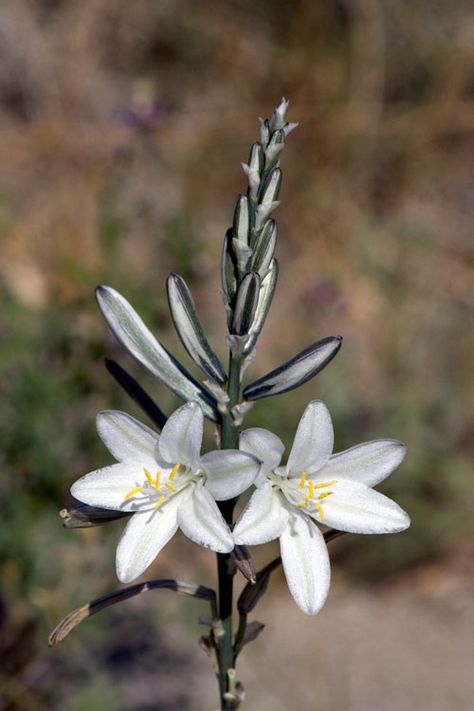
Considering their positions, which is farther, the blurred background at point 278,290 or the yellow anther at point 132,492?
the blurred background at point 278,290

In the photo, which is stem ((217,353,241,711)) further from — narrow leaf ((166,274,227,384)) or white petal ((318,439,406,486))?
white petal ((318,439,406,486))

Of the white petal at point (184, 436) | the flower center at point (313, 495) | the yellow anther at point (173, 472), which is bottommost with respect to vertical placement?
the flower center at point (313, 495)

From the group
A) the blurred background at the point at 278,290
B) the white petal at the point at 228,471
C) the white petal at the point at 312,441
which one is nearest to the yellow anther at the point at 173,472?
the white petal at the point at 228,471

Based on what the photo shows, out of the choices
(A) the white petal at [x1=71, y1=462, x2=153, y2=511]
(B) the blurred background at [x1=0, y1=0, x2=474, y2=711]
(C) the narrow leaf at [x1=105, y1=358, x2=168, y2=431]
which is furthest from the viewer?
(B) the blurred background at [x1=0, y1=0, x2=474, y2=711]

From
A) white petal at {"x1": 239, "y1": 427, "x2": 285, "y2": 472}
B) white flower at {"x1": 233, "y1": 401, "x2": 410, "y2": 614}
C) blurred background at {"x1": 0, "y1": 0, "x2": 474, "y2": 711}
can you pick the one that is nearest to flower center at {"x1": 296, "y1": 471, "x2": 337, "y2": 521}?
white flower at {"x1": 233, "y1": 401, "x2": 410, "y2": 614}

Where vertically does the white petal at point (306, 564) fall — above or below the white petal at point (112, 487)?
below

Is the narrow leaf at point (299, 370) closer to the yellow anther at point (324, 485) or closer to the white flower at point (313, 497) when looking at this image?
the white flower at point (313, 497)

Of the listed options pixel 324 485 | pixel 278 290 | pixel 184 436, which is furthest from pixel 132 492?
pixel 278 290
